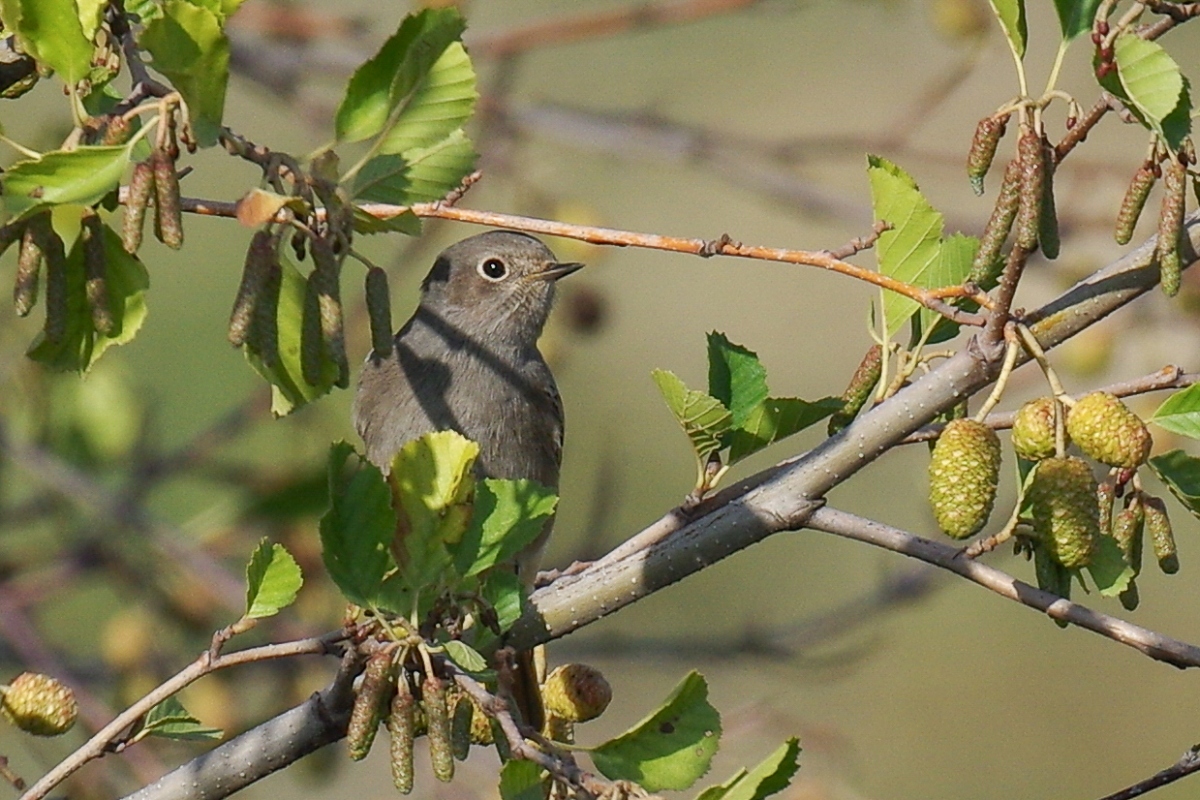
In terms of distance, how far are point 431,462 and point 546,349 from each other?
3390mm

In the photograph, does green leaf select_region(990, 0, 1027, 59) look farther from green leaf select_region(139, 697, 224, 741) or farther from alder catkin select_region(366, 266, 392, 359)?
green leaf select_region(139, 697, 224, 741)

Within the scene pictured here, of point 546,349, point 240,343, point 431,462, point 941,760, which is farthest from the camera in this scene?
point 941,760

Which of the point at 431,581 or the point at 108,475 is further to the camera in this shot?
the point at 108,475

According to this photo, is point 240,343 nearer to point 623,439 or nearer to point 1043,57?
point 623,439

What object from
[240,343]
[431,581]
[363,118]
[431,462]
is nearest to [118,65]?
[363,118]

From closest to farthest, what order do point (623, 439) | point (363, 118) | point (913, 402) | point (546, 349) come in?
point (363, 118), point (913, 402), point (546, 349), point (623, 439)

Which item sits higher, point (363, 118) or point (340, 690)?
point (363, 118)

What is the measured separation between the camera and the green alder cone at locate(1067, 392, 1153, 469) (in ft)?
6.53

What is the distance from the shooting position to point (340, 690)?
7.77 ft

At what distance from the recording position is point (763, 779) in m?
1.86

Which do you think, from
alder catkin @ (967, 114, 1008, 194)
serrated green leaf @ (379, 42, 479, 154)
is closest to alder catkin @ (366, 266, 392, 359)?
serrated green leaf @ (379, 42, 479, 154)

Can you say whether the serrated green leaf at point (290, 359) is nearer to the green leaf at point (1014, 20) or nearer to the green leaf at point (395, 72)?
the green leaf at point (395, 72)

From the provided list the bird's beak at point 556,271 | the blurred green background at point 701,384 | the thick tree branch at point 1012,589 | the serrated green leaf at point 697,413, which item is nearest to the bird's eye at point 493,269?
the bird's beak at point 556,271

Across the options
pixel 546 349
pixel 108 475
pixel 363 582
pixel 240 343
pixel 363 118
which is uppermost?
pixel 363 118
